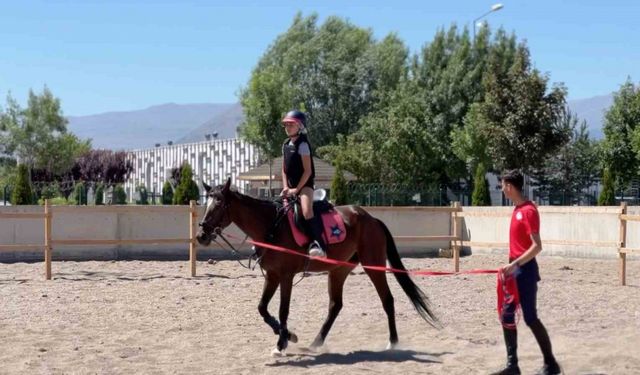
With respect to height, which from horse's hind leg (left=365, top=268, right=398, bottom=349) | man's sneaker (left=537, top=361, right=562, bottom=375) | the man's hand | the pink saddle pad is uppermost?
the pink saddle pad

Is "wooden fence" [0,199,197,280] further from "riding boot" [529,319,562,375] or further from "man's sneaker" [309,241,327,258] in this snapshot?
"riding boot" [529,319,562,375]

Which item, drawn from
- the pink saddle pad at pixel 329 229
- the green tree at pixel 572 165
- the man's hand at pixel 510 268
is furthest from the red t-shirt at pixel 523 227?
the green tree at pixel 572 165

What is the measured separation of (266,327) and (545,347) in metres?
4.25

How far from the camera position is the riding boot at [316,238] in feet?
31.9

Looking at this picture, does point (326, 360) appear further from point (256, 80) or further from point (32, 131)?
point (32, 131)

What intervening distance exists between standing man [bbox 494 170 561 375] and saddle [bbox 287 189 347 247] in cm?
242

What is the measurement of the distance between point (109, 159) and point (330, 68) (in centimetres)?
3116

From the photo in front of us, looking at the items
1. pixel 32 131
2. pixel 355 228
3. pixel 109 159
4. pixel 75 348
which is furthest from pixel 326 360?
pixel 109 159

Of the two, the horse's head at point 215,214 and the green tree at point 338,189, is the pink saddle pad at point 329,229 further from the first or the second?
the green tree at point 338,189

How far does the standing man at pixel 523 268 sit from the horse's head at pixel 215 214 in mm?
3009

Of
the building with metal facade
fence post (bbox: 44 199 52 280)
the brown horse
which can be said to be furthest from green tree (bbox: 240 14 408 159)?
the brown horse

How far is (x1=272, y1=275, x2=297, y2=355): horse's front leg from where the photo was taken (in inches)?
368

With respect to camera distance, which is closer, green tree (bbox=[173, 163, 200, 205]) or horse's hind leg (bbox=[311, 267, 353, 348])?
horse's hind leg (bbox=[311, 267, 353, 348])

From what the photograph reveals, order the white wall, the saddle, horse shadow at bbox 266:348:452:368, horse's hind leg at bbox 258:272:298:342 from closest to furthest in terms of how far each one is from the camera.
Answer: horse shadow at bbox 266:348:452:368 < horse's hind leg at bbox 258:272:298:342 < the saddle < the white wall
